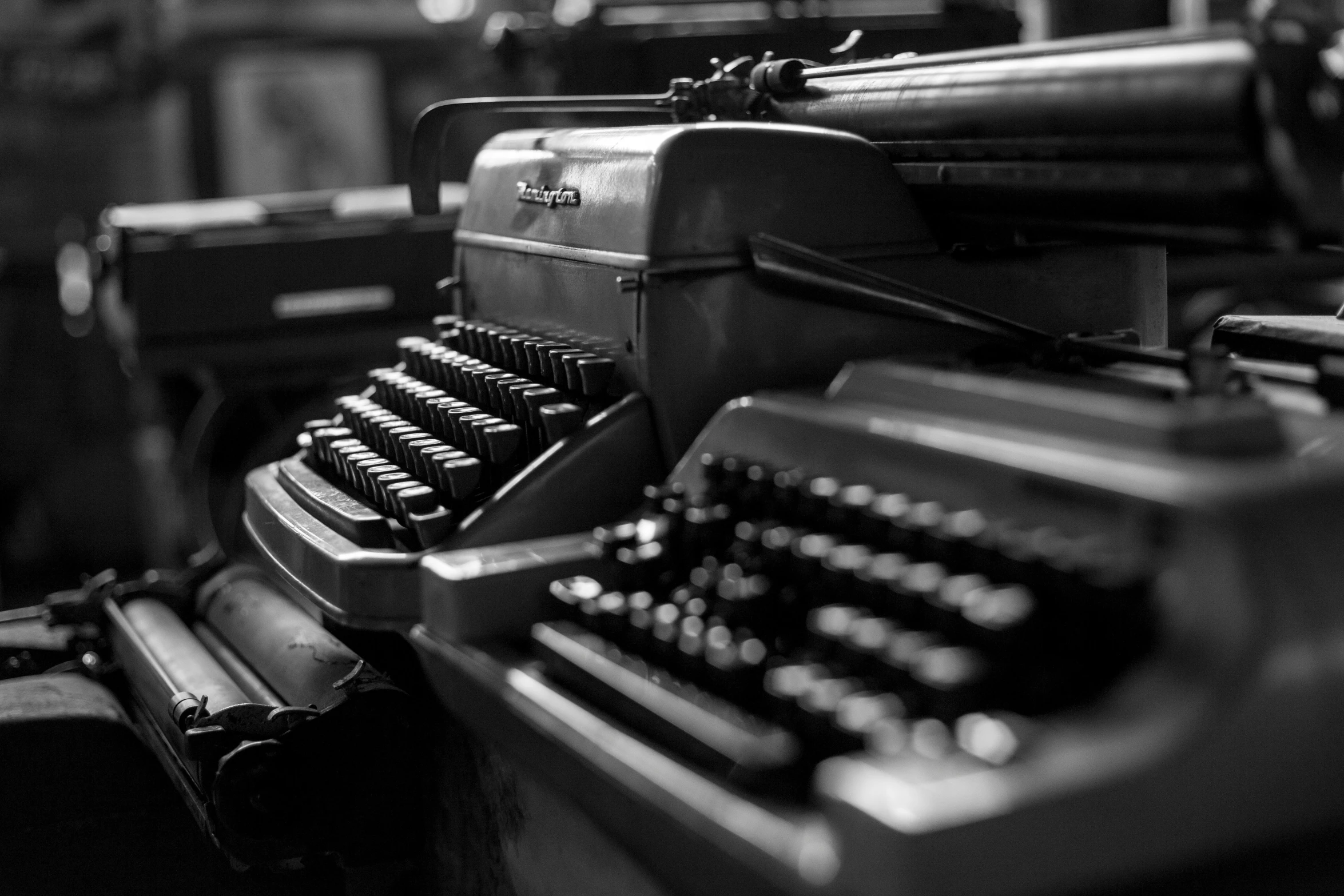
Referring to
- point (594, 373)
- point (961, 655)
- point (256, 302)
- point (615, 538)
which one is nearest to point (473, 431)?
point (594, 373)

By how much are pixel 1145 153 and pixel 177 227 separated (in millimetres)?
2791

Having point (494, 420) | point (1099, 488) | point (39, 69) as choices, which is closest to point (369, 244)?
point (494, 420)

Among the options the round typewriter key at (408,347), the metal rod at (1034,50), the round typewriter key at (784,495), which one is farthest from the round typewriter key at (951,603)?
the round typewriter key at (408,347)

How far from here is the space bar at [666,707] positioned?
0.95 metres

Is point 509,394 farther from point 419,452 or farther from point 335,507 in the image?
point 335,507

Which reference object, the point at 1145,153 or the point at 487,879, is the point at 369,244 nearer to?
the point at 487,879

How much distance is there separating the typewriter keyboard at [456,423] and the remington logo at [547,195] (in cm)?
18

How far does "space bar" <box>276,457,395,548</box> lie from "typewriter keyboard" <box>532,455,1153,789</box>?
0.35 metres

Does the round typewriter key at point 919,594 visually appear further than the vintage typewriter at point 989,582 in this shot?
Yes

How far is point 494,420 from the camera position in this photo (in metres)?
1.60

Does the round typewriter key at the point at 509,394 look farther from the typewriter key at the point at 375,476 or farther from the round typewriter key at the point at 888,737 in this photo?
the round typewriter key at the point at 888,737

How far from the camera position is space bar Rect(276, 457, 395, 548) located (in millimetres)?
1546

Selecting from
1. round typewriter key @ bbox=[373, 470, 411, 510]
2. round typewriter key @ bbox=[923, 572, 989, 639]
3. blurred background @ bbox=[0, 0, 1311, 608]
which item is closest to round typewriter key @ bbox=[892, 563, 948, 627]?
round typewriter key @ bbox=[923, 572, 989, 639]

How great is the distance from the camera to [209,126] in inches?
290
